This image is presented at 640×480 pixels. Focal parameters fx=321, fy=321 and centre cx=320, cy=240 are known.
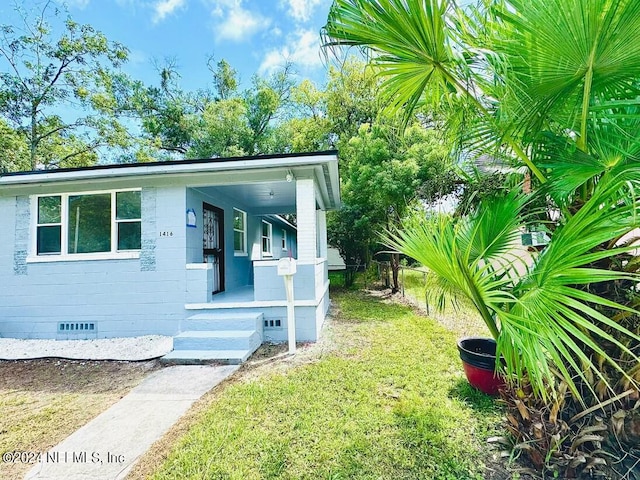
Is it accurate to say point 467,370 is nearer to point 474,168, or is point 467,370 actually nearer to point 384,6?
point 474,168

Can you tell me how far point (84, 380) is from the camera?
171 inches

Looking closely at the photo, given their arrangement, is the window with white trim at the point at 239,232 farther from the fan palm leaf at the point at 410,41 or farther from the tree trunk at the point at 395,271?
the fan palm leaf at the point at 410,41

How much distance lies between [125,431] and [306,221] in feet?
12.6

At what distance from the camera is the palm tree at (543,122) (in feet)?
5.67

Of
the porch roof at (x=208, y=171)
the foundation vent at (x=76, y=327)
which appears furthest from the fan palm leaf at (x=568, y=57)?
the foundation vent at (x=76, y=327)

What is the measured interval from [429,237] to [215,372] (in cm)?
362

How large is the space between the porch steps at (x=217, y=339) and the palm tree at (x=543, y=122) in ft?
11.9

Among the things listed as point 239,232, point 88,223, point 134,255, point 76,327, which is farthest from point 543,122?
point 239,232

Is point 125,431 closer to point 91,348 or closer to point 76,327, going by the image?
point 91,348

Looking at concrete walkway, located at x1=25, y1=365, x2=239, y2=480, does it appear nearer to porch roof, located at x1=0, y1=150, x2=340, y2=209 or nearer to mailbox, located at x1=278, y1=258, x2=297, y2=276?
mailbox, located at x1=278, y1=258, x2=297, y2=276

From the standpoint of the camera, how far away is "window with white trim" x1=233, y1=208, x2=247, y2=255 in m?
9.40

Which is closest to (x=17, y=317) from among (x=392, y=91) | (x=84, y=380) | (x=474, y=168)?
(x=84, y=380)

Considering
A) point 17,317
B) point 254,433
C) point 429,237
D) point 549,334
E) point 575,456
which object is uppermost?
point 429,237

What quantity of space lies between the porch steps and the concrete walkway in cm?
43
